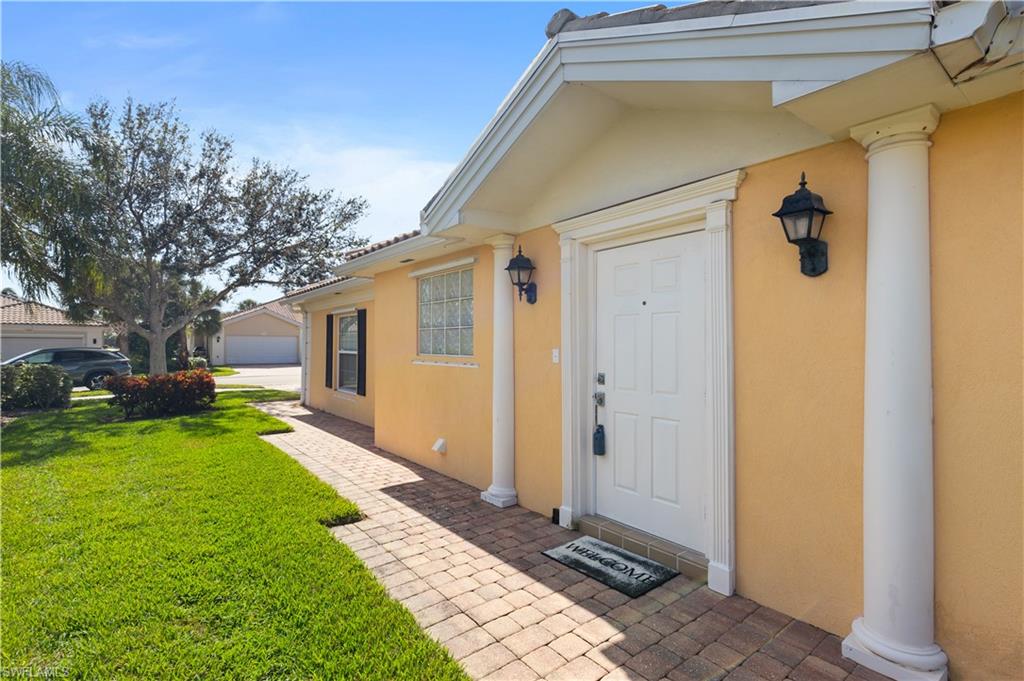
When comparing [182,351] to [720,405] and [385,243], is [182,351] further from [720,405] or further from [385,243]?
[720,405]

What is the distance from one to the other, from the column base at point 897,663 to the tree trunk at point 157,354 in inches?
752

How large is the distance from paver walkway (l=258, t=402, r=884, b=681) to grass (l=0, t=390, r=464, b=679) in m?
0.24

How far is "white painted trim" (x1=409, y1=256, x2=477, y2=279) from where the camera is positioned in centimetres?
586

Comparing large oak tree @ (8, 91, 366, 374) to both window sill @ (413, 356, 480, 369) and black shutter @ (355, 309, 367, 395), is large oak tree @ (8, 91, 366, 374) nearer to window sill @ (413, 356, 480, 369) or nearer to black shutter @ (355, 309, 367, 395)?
black shutter @ (355, 309, 367, 395)

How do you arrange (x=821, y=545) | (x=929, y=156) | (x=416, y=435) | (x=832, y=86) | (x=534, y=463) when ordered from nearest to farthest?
(x=832, y=86), (x=929, y=156), (x=821, y=545), (x=534, y=463), (x=416, y=435)

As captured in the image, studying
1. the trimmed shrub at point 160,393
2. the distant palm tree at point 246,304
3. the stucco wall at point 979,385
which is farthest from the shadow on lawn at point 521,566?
Result: the distant palm tree at point 246,304

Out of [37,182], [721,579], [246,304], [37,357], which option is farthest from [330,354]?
[246,304]

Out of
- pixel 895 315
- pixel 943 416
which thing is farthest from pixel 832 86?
pixel 943 416

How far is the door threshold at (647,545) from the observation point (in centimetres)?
351

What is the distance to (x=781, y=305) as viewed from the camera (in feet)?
10.1

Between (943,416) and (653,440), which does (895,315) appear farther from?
(653,440)

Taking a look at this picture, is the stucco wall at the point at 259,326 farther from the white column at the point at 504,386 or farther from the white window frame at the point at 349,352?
the white column at the point at 504,386

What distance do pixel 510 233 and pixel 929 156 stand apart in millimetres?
3343

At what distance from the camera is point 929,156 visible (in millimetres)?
2484
